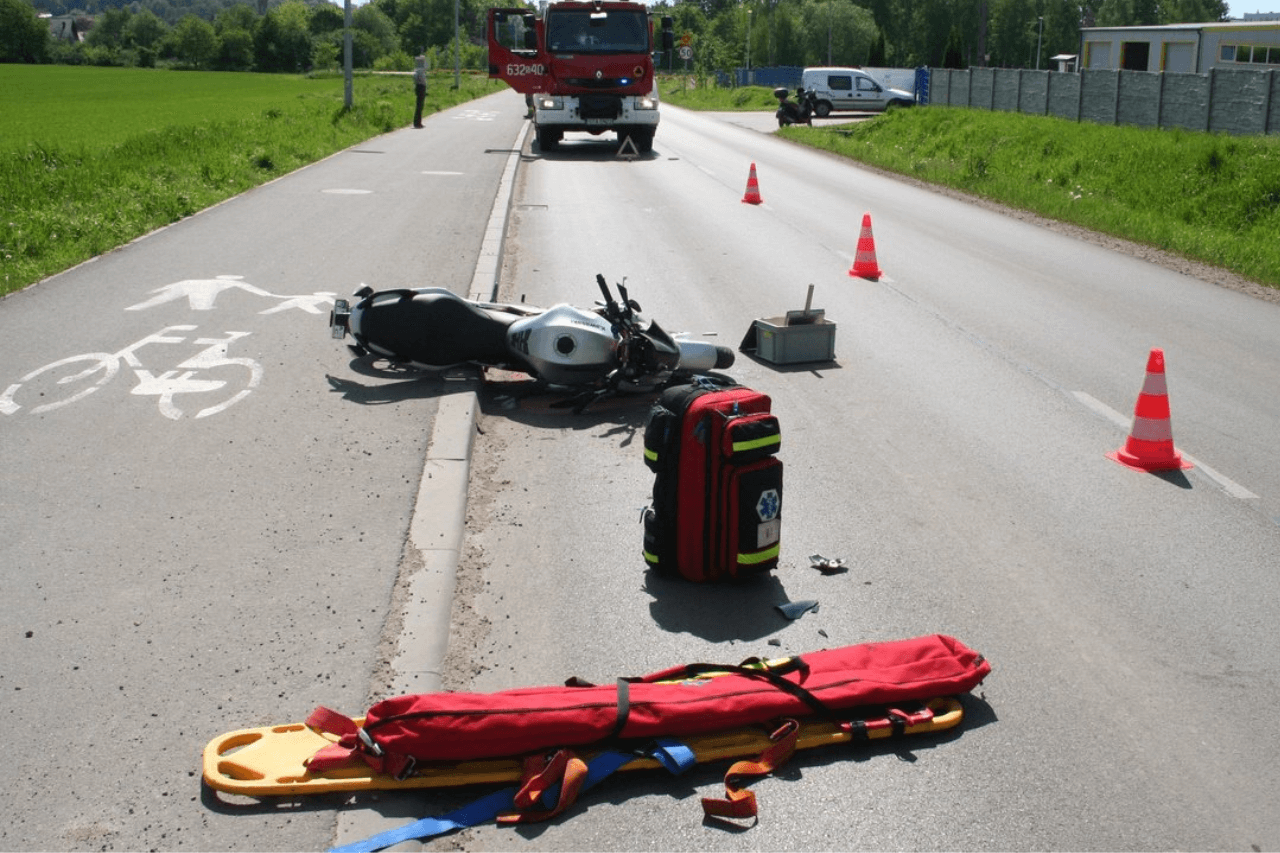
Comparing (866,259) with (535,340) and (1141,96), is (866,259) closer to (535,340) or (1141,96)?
(535,340)

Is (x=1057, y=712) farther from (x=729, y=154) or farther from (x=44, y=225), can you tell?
(x=729, y=154)

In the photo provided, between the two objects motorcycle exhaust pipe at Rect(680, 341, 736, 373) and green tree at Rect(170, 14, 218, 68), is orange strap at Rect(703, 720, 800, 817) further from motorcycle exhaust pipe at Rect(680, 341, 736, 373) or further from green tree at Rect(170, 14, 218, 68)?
green tree at Rect(170, 14, 218, 68)

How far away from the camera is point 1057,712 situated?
4879mm

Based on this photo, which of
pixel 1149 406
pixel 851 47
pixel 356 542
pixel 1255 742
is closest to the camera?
pixel 1255 742

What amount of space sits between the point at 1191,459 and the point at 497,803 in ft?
18.7

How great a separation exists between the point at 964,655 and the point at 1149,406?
12.1ft

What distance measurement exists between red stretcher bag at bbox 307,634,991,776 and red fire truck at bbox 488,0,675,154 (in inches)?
1113

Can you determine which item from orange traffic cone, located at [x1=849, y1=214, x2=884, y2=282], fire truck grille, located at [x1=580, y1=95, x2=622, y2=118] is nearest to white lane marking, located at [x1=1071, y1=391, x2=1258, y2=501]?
orange traffic cone, located at [x1=849, y1=214, x2=884, y2=282]

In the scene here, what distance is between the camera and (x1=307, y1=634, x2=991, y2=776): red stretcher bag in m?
4.28

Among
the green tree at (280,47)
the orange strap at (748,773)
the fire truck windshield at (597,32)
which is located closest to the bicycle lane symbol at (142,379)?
the orange strap at (748,773)

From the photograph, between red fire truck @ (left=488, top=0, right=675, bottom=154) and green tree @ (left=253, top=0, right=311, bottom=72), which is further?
green tree @ (left=253, top=0, right=311, bottom=72)

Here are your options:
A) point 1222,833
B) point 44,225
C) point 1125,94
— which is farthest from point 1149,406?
point 1125,94

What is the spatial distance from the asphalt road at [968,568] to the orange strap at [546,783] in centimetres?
6

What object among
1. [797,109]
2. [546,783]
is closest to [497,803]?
[546,783]
